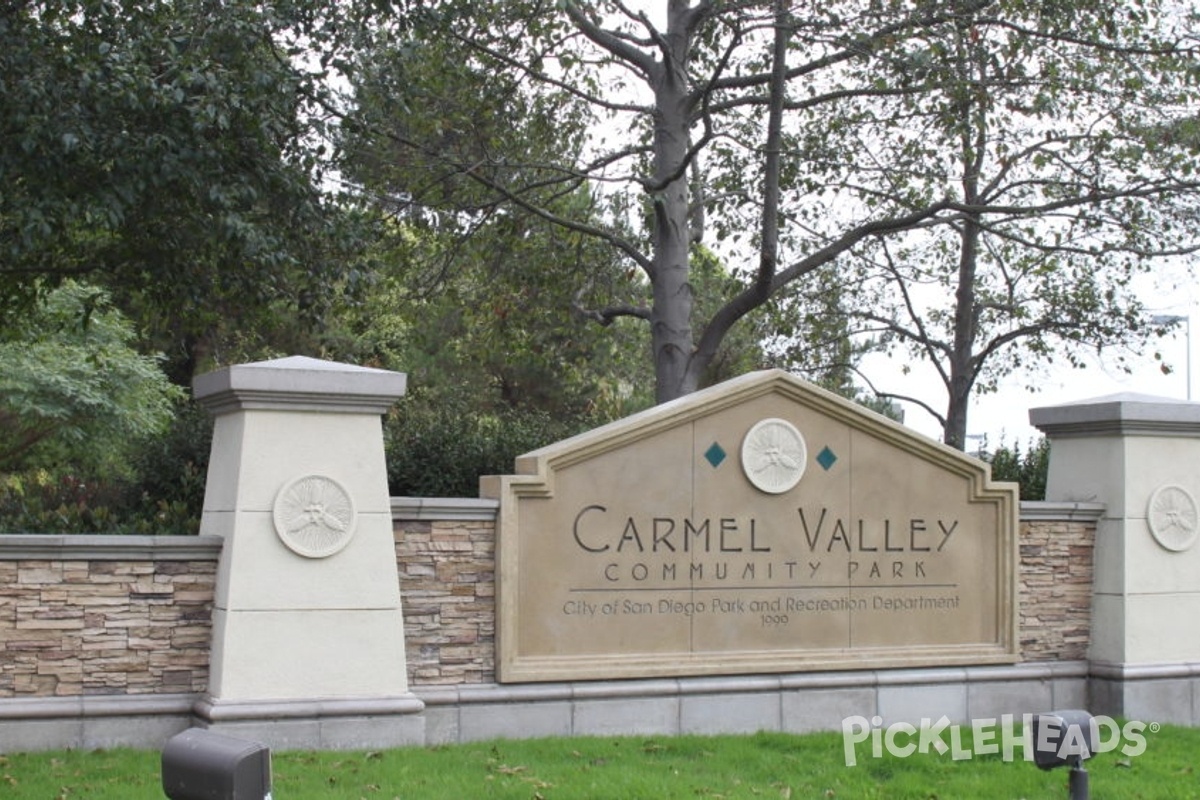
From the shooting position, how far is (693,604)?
1053cm

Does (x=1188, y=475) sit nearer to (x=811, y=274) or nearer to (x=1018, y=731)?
(x=1018, y=731)

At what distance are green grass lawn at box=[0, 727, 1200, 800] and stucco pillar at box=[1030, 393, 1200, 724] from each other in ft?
6.11

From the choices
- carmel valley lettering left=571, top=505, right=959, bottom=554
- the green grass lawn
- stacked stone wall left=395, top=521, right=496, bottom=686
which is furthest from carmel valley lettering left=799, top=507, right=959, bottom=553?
stacked stone wall left=395, top=521, right=496, bottom=686

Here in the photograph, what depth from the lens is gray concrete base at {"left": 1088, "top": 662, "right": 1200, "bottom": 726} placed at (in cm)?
1146

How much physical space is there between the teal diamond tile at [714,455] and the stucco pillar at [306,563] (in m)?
2.38

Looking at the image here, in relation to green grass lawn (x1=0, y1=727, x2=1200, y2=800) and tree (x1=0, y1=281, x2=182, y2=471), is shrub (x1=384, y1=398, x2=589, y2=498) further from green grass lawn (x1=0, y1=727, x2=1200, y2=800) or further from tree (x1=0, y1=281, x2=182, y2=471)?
tree (x1=0, y1=281, x2=182, y2=471)

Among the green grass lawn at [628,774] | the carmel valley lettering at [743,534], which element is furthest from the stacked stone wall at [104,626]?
the carmel valley lettering at [743,534]

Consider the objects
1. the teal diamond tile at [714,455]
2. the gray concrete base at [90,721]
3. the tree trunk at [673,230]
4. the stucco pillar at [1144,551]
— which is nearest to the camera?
the gray concrete base at [90,721]

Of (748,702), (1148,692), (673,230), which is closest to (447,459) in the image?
(673,230)

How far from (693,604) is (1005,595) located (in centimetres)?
260

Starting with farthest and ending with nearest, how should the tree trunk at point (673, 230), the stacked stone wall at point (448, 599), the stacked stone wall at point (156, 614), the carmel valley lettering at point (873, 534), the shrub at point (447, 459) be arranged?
the tree trunk at point (673, 230) → the shrub at point (447, 459) → the carmel valley lettering at point (873, 534) → the stacked stone wall at point (448, 599) → the stacked stone wall at point (156, 614)

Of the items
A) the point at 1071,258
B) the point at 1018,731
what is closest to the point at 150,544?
the point at 1018,731

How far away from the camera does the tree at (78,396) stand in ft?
79.1

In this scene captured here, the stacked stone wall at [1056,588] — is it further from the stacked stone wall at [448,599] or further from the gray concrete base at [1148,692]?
the stacked stone wall at [448,599]
